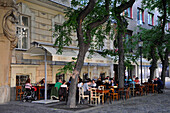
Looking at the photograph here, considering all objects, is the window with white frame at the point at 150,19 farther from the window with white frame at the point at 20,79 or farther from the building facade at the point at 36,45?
the window with white frame at the point at 20,79

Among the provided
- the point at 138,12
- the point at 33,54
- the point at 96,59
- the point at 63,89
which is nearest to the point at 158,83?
the point at 96,59

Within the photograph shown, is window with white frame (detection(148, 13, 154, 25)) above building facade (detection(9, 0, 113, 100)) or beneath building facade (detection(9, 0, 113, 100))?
above

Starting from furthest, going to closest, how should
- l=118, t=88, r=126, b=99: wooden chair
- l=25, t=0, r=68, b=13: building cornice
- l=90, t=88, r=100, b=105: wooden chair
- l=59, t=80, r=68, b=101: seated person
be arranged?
1. l=25, t=0, r=68, b=13: building cornice
2. l=118, t=88, r=126, b=99: wooden chair
3. l=59, t=80, r=68, b=101: seated person
4. l=90, t=88, r=100, b=105: wooden chair

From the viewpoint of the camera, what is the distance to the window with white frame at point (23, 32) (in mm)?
14148

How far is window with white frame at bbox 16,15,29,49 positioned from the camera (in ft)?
46.4

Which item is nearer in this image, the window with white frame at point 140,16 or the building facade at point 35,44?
the building facade at point 35,44

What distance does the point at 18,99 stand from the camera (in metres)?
13.3

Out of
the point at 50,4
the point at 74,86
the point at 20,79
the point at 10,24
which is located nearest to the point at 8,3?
the point at 10,24

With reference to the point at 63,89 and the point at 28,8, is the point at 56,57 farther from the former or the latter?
the point at 28,8

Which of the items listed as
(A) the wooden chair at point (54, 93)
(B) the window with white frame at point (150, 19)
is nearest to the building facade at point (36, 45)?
(A) the wooden chair at point (54, 93)

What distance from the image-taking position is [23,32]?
14.4 meters

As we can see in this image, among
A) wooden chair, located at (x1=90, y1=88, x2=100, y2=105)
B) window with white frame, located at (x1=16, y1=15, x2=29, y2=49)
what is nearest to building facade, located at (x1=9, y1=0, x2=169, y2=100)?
window with white frame, located at (x1=16, y1=15, x2=29, y2=49)

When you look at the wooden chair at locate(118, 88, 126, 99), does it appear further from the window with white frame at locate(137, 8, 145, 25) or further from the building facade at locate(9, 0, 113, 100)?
the window with white frame at locate(137, 8, 145, 25)

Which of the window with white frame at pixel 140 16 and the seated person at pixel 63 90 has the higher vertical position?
the window with white frame at pixel 140 16
